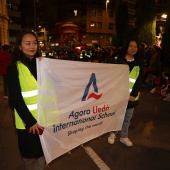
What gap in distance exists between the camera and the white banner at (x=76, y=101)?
2664 millimetres

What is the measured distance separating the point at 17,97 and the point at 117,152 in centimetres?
253

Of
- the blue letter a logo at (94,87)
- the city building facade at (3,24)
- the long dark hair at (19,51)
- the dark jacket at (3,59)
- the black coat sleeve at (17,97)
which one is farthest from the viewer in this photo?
the city building facade at (3,24)

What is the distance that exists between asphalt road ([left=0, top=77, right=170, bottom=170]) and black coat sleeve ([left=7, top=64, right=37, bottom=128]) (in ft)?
5.43

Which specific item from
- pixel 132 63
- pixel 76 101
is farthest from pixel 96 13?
pixel 76 101

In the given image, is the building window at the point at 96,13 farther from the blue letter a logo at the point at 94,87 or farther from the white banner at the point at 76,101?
the blue letter a logo at the point at 94,87

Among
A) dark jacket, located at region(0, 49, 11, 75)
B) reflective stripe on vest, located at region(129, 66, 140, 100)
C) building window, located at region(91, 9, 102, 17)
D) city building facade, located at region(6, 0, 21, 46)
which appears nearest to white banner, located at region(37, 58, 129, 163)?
reflective stripe on vest, located at region(129, 66, 140, 100)

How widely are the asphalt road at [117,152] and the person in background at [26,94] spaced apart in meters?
1.36

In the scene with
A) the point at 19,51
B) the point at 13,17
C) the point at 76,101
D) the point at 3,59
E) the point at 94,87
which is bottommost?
the point at 76,101

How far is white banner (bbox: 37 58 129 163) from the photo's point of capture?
105 inches

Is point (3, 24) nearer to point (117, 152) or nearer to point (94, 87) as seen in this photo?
point (117, 152)

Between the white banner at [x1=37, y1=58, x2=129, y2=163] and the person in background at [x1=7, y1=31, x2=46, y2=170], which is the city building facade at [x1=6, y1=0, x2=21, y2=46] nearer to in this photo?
the white banner at [x1=37, y1=58, x2=129, y2=163]

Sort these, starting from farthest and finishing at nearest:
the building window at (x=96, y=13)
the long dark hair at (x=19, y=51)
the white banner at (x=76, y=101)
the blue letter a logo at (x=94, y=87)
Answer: the building window at (x=96, y=13)
the blue letter a logo at (x=94, y=87)
the white banner at (x=76, y=101)
the long dark hair at (x=19, y=51)

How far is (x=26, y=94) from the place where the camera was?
7.92ft

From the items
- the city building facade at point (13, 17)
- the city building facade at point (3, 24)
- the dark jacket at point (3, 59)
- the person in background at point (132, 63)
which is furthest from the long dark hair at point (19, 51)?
the city building facade at point (13, 17)
